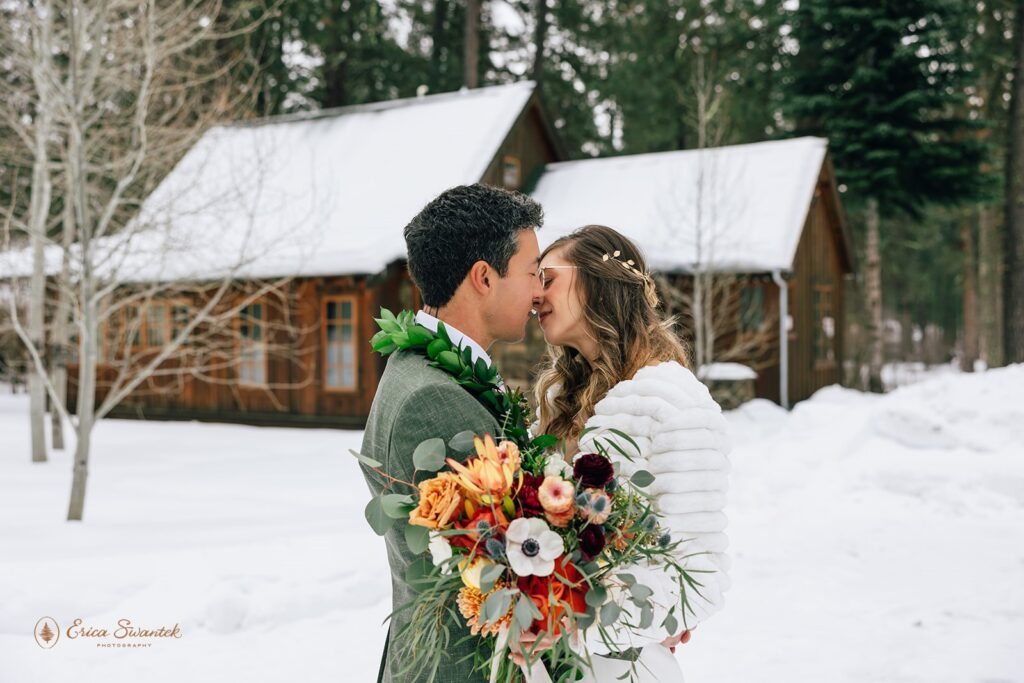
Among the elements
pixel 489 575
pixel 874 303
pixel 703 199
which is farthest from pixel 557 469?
pixel 874 303

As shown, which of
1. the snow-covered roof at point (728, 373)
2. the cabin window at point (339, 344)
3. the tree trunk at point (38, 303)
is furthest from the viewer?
the cabin window at point (339, 344)

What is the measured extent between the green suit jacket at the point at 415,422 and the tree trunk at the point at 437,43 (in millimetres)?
24543

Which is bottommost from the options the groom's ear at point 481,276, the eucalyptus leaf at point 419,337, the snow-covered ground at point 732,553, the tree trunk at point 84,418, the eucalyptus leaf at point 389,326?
the snow-covered ground at point 732,553

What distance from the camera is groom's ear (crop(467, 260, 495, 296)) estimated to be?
229 centimetres

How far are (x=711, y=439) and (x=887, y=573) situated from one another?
5.19m

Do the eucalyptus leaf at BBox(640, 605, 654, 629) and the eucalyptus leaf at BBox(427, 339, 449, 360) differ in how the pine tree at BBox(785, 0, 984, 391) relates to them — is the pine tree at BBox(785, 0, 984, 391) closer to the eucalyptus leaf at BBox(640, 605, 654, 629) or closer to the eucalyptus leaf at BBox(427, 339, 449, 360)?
the eucalyptus leaf at BBox(427, 339, 449, 360)

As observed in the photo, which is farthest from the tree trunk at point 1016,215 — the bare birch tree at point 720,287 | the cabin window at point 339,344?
the cabin window at point 339,344

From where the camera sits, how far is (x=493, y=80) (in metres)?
26.4

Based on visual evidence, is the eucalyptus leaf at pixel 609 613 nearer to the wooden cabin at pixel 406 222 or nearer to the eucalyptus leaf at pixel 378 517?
the eucalyptus leaf at pixel 378 517

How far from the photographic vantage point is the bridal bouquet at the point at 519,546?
1766 millimetres

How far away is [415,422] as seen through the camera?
2.01 meters

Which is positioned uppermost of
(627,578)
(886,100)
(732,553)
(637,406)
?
(886,100)

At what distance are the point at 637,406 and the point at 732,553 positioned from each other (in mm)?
5278

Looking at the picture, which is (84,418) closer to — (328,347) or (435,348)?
(435,348)
